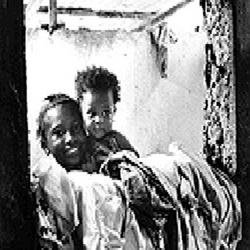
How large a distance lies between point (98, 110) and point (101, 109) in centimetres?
1

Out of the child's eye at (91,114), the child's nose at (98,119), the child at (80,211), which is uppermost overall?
the child's eye at (91,114)

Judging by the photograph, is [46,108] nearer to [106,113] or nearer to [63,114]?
[63,114]

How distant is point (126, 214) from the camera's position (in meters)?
0.78

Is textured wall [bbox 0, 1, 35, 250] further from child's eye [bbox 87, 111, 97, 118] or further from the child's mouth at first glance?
child's eye [bbox 87, 111, 97, 118]

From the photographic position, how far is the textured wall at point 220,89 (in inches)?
34.2

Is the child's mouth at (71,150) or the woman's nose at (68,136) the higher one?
the woman's nose at (68,136)

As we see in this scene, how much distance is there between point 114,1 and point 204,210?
36.3 inches

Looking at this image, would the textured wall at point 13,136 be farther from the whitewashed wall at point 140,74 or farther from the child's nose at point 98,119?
the child's nose at point 98,119

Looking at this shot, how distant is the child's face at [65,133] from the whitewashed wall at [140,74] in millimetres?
199

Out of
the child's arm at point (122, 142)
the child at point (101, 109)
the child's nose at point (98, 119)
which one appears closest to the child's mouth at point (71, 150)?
the child at point (101, 109)

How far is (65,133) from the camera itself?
0.87 meters

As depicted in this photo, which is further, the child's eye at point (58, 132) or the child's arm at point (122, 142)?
the child's arm at point (122, 142)

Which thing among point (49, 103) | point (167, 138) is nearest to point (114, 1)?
point (167, 138)

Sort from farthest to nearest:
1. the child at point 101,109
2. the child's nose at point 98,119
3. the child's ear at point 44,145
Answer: the child's nose at point 98,119
the child at point 101,109
the child's ear at point 44,145
